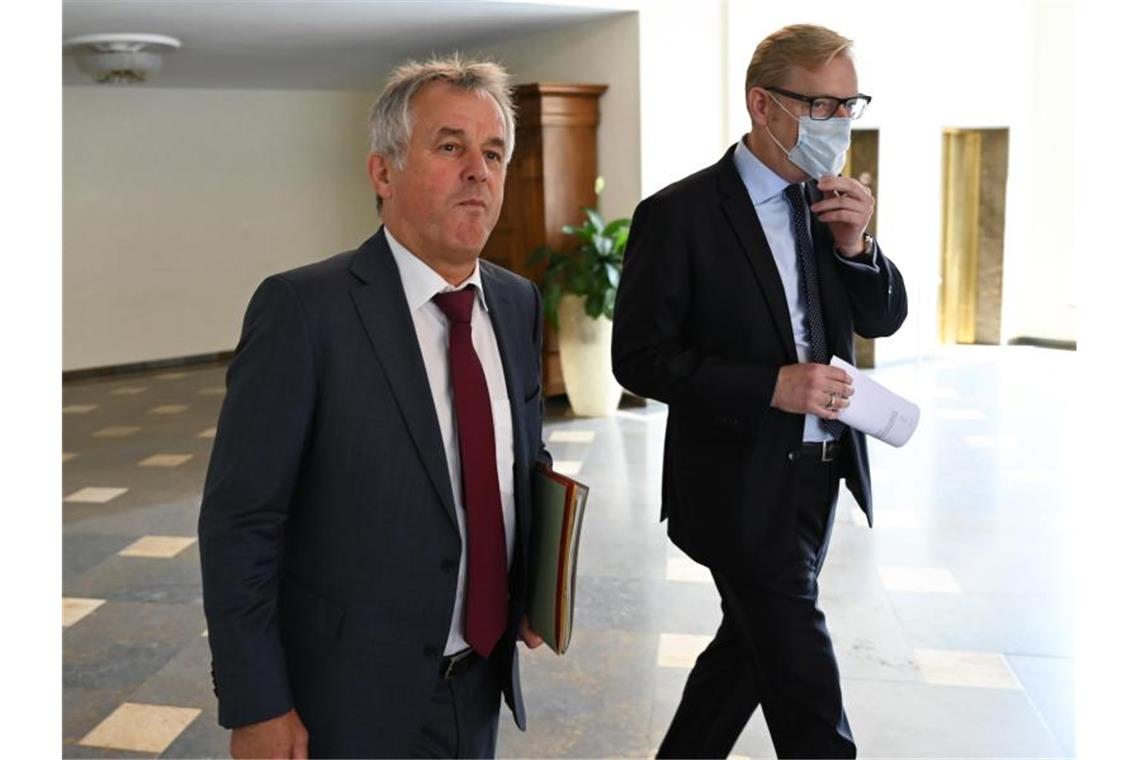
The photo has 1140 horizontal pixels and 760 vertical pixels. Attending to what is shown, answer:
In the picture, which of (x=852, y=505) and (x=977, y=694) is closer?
(x=977, y=694)

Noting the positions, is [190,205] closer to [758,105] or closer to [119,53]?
[119,53]

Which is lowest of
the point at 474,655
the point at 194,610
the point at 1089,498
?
the point at 194,610

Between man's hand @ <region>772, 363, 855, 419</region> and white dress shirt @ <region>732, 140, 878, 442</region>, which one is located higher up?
white dress shirt @ <region>732, 140, 878, 442</region>

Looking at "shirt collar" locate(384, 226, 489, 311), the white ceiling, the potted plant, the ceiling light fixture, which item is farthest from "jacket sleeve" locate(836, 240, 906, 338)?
the ceiling light fixture

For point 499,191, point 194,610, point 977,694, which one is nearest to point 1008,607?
point 977,694

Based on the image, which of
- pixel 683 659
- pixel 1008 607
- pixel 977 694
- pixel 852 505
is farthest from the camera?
pixel 852 505

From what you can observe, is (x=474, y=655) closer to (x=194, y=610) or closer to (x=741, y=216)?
(x=741, y=216)

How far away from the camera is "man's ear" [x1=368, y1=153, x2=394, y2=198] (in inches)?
72.0

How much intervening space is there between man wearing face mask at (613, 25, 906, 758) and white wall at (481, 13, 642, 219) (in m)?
7.16

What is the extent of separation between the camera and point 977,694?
12.7 ft

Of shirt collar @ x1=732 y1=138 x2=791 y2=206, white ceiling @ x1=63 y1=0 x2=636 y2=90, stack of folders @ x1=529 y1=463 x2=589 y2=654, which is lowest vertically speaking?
stack of folders @ x1=529 y1=463 x2=589 y2=654

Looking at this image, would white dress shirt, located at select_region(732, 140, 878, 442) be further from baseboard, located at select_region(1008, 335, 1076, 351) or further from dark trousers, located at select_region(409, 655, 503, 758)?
baseboard, located at select_region(1008, 335, 1076, 351)

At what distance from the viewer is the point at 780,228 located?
241cm

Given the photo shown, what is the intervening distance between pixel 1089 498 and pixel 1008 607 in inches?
151
